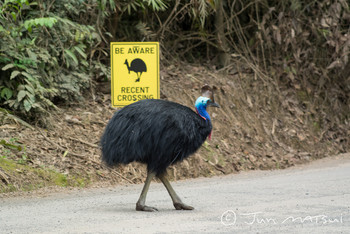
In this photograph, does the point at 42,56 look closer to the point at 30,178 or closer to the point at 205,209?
the point at 30,178

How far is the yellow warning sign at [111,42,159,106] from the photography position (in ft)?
35.6

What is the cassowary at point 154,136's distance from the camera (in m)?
7.34

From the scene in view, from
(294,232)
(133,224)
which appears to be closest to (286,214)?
(294,232)

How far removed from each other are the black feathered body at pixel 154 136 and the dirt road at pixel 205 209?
0.63m

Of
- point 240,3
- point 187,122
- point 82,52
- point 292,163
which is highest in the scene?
point 240,3

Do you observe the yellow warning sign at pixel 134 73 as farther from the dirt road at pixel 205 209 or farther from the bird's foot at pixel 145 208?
the bird's foot at pixel 145 208

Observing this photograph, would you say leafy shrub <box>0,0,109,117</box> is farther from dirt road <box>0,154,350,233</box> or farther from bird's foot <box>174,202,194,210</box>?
bird's foot <box>174,202,194,210</box>

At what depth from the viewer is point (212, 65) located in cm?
1680

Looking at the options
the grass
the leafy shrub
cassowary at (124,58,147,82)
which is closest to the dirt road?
the grass

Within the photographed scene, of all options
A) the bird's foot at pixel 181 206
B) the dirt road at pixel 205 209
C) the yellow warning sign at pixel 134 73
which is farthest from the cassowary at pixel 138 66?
the bird's foot at pixel 181 206

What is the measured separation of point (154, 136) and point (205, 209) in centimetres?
111

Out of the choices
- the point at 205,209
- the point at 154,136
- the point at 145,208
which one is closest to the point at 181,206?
the point at 205,209

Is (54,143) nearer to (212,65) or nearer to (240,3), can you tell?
(212,65)

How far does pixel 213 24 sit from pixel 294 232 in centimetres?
1165
